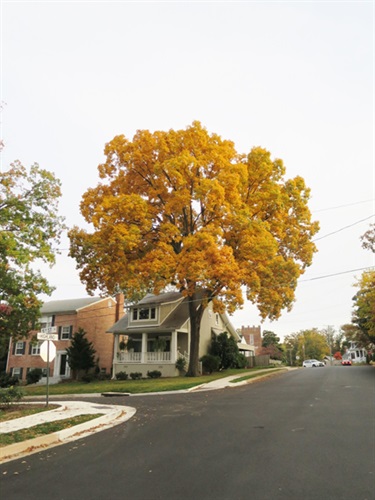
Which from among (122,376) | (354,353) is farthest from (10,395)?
(354,353)

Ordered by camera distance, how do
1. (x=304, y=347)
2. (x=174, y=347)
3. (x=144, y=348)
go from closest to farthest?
(x=174, y=347) < (x=144, y=348) < (x=304, y=347)

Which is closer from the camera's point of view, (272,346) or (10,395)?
(10,395)

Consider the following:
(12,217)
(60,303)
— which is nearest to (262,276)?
(12,217)

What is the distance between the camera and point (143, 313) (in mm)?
34844

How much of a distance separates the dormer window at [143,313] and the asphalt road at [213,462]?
23413 millimetres

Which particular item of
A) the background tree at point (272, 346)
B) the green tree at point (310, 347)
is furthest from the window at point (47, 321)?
the green tree at point (310, 347)

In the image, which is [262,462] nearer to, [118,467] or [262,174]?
[118,467]

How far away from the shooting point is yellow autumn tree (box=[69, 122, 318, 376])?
2211cm

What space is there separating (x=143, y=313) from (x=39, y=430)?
25.9 metres

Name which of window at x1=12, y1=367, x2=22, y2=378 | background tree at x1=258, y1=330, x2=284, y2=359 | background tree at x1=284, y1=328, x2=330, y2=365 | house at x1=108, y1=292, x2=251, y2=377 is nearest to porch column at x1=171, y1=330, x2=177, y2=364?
house at x1=108, y1=292, x2=251, y2=377

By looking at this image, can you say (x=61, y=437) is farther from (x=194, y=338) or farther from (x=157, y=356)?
(x=157, y=356)

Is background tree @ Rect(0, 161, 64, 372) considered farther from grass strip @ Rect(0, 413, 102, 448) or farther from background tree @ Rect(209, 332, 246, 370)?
background tree @ Rect(209, 332, 246, 370)

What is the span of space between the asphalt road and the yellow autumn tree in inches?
481

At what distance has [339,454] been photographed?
6602mm
